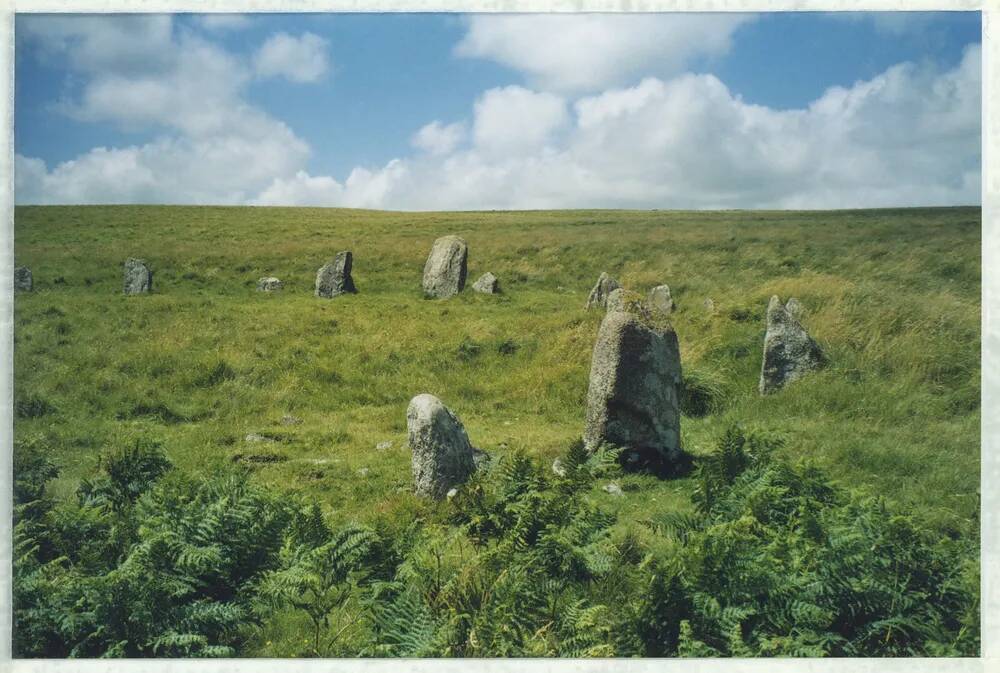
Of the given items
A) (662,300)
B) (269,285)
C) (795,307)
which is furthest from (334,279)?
(795,307)

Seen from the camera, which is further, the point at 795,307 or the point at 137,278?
the point at 137,278

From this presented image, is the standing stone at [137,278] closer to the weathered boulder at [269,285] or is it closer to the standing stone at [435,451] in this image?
the weathered boulder at [269,285]

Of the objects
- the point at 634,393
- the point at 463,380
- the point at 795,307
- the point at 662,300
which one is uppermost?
the point at 795,307

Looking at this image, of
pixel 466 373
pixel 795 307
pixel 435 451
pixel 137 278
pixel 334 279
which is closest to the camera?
pixel 435 451

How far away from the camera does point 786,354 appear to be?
12.1 meters

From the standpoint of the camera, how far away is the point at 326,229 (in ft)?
154

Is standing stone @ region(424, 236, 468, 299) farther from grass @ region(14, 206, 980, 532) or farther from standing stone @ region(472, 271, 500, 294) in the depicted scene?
grass @ region(14, 206, 980, 532)

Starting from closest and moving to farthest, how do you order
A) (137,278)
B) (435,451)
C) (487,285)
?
(435,451) → (137,278) → (487,285)

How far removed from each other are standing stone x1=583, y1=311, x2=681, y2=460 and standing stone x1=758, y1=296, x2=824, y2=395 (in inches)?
136

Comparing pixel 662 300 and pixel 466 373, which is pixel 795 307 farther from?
pixel 466 373

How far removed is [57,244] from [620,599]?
1022 inches

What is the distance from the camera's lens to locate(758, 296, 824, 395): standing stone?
1201cm

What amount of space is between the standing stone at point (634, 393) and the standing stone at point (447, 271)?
15.5 meters

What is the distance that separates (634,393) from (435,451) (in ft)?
8.74
